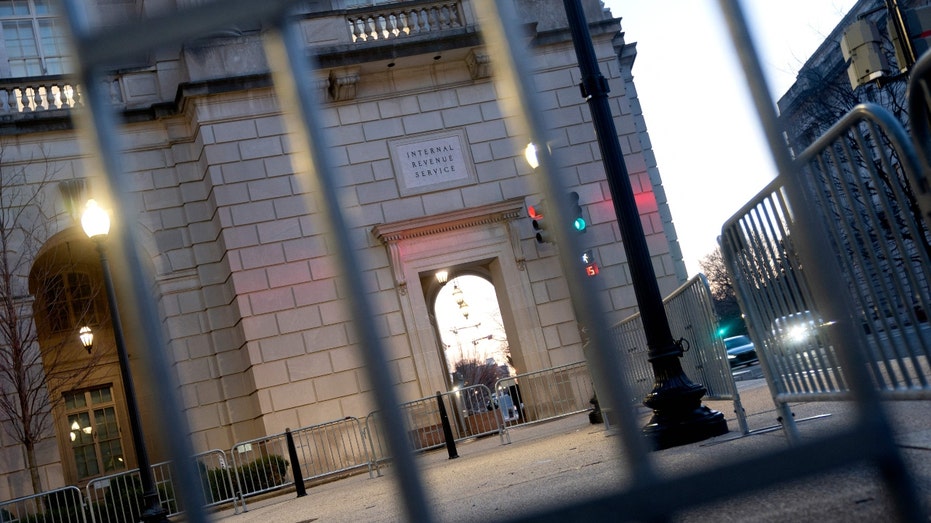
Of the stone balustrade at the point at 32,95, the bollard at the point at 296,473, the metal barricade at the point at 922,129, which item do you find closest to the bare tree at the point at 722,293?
the stone balustrade at the point at 32,95

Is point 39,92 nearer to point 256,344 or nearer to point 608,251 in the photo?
point 256,344

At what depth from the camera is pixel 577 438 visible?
1166cm

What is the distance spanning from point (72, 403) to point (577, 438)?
18664 mm

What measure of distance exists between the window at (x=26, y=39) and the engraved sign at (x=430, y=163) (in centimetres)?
801

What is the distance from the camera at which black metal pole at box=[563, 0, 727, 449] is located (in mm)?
7523

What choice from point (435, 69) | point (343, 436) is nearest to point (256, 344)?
point (343, 436)

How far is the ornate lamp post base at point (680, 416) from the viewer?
7371mm

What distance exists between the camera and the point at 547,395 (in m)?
17.2

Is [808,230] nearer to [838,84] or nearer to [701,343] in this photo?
[701,343]

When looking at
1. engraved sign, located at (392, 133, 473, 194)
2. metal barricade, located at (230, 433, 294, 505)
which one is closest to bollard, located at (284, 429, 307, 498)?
metal barricade, located at (230, 433, 294, 505)

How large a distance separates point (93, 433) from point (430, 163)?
513 inches

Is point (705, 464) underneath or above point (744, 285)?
underneath

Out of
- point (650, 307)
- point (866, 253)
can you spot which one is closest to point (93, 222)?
point (650, 307)

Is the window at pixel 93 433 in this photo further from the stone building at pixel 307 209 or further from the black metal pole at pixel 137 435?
the black metal pole at pixel 137 435
